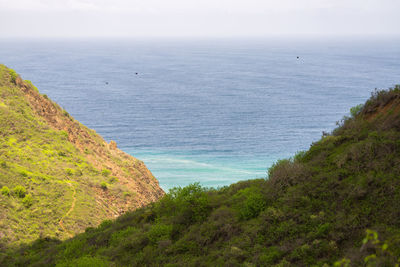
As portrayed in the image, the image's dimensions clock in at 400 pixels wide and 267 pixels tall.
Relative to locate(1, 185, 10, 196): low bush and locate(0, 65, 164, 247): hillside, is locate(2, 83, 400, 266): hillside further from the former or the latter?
locate(1, 185, 10, 196): low bush

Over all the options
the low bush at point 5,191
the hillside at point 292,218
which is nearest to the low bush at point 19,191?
the low bush at point 5,191

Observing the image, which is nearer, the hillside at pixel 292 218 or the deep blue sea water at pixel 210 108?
the hillside at pixel 292 218

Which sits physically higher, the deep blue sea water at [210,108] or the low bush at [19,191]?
the deep blue sea water at [210,108]

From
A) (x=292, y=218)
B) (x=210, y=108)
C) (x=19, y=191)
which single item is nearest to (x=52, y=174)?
(x=19, y=191)

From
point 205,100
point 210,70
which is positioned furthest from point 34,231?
point 210,70

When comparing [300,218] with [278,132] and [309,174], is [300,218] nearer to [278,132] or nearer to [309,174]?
[309,174]

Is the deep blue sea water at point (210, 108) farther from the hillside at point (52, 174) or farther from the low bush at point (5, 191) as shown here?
the low bush at point (5, 191)

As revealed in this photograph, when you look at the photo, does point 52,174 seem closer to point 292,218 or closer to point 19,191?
point 19,191

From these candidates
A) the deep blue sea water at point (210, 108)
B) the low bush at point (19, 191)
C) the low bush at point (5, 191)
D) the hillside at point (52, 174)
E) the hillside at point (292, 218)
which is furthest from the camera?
the deep blue sea water at point (210, 108)
